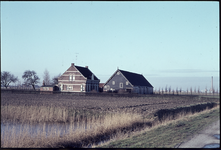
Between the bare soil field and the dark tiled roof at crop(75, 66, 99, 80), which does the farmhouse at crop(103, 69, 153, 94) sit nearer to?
the dark tiled roof at crop(75, 66, 99, 80)

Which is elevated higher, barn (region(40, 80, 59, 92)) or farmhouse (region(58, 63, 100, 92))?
farmhouse (region(58, 63, 100, 92))

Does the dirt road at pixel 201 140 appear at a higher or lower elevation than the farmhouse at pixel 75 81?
lower

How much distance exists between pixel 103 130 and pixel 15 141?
4740 millimetres

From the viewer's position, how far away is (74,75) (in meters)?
56.1

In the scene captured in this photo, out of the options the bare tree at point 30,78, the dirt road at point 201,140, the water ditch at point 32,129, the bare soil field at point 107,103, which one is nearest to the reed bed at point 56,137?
the water ditch at point 32,129

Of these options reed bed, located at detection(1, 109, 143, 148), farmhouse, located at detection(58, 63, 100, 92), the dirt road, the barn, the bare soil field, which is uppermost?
farmhouse, located at detection(58, 63, 100, 92)

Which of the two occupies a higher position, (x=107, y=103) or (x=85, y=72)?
(x=85, y=72)

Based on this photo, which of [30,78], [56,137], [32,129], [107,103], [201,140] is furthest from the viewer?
[30,78]

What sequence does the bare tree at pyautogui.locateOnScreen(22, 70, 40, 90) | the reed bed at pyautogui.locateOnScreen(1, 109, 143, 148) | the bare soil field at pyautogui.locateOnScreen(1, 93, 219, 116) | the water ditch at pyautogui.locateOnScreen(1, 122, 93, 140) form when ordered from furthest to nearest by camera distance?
the bare tree at pyautogui.locateOnScreen(22, 70, 40, 90)
the bare soil field at pyautogui.locateOnScreen(1, 93, 219, 116)
the water ditch at pyautogui.locateOnScreen(1, 122, 93, 140)
the reed bed at pyautogui.locateOnScreen(1, 109, 143, 148)

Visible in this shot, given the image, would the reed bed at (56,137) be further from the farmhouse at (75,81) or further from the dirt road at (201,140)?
the farmhouse at (75,81)

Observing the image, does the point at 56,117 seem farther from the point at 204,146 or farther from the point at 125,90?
the point at 125,90

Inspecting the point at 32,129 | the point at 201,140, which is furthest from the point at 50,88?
the point at 201,140

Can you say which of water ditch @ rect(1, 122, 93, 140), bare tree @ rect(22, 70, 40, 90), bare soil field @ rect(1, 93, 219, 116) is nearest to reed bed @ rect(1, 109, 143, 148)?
water ditch @ rect(1, 122, 93, 140)

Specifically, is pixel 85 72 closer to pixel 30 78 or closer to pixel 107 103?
pixel 30 78
